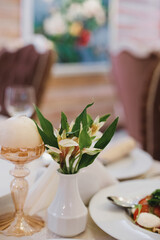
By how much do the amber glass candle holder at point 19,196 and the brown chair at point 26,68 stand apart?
48.3 inches

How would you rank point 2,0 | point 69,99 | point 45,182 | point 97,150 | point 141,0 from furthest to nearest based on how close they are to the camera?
point 141,0 < point 69,99 < point 2,0 < point 45,182 < point 97,150

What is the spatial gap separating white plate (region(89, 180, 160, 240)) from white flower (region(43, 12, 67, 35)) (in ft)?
11.4

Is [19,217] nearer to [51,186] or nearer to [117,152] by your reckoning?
[51,186]

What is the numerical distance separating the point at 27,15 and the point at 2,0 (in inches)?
11.4

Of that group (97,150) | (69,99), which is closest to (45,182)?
(97,150)

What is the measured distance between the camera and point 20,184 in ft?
2.53

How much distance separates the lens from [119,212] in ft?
2.68

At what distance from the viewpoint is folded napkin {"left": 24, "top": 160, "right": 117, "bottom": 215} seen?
853 millimetres

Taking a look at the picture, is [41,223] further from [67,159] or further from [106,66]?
[106,66]

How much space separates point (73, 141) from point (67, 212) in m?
0.15

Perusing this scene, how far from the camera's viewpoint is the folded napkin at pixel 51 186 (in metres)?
0.85

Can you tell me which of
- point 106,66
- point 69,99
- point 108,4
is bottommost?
point 69,99

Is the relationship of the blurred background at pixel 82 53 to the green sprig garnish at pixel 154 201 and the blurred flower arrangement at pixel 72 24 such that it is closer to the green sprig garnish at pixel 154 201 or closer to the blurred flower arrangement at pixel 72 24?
the blurred flower arrangement at pixel 72 24

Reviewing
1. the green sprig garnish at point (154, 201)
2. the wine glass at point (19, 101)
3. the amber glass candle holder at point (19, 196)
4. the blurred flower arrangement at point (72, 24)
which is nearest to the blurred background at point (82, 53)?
the blurred flower arrangement at point (72, 24)
